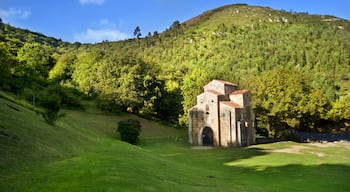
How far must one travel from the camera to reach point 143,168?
26.7 metres

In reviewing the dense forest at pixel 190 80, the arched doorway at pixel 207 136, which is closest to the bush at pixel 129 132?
the arched doorway at pixel 207 136

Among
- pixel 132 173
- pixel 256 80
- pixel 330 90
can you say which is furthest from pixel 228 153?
pixel 330 90

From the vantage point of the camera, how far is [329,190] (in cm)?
2658

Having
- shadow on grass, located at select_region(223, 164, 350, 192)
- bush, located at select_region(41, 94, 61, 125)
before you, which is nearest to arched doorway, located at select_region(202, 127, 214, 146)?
shadow on grass, located at select_region(223, 164, 350, 192)

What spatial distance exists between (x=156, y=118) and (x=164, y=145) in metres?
35.4

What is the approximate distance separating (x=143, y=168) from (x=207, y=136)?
131 feet

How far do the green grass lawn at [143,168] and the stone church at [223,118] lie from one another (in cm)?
729

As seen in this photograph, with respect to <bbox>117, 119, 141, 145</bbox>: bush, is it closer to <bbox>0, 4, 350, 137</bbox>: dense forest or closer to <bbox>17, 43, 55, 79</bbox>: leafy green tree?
<bbox>0, 4, 350, 137</bbox>: dense forest

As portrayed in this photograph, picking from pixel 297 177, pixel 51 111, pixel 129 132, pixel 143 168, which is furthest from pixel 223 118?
pixel 143 168

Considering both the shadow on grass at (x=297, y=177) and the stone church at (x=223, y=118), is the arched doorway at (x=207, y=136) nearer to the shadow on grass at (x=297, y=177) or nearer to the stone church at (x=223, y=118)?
the stone church at (x=223, y=118)

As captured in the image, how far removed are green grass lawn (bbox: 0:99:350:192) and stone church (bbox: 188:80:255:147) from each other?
7287mm

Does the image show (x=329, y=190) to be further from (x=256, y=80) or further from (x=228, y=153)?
(x=256, y=80)

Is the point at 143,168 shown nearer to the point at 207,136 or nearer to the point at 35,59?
the point at 207,136

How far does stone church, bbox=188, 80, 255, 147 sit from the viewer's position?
59.1 meters
